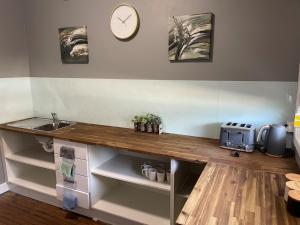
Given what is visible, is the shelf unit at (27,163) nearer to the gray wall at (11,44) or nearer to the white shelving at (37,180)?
the white shelving at (37,180)

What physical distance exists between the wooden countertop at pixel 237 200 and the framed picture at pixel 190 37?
1012 millimetres

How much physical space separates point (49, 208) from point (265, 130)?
2214 mm

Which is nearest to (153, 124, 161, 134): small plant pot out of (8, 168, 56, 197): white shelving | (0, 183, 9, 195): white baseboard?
(8, 168, 56, 197): white shelving

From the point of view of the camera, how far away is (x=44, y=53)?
2895mm

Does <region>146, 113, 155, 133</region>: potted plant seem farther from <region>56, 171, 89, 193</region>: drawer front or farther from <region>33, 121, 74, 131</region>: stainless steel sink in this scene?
<region>33, 121, 74, 131</region>: stainless steel sink

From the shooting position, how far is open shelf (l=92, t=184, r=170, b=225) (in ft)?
6.93

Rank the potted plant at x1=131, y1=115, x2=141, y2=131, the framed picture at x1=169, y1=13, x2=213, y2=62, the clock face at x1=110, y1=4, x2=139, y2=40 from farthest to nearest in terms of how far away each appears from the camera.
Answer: the potted plant at x1=131, y1=115, x2=141, y2=131 < the clock face at x1=110, y1=4, x2=139, y2=40 < the framed picture at x1=169, y1=13, x2=213, y2=62

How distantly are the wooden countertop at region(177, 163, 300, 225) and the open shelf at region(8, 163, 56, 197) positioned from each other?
6.00ft

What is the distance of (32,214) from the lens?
7.99ft

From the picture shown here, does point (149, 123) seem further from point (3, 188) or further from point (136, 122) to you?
point (3, 188)

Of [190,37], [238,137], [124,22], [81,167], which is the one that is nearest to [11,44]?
[124,22]

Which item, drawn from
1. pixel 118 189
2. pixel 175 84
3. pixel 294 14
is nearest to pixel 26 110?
pixel 118 189

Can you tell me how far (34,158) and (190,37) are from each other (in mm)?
2079

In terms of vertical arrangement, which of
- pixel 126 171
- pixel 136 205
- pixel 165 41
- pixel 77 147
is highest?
pixel 165 41
